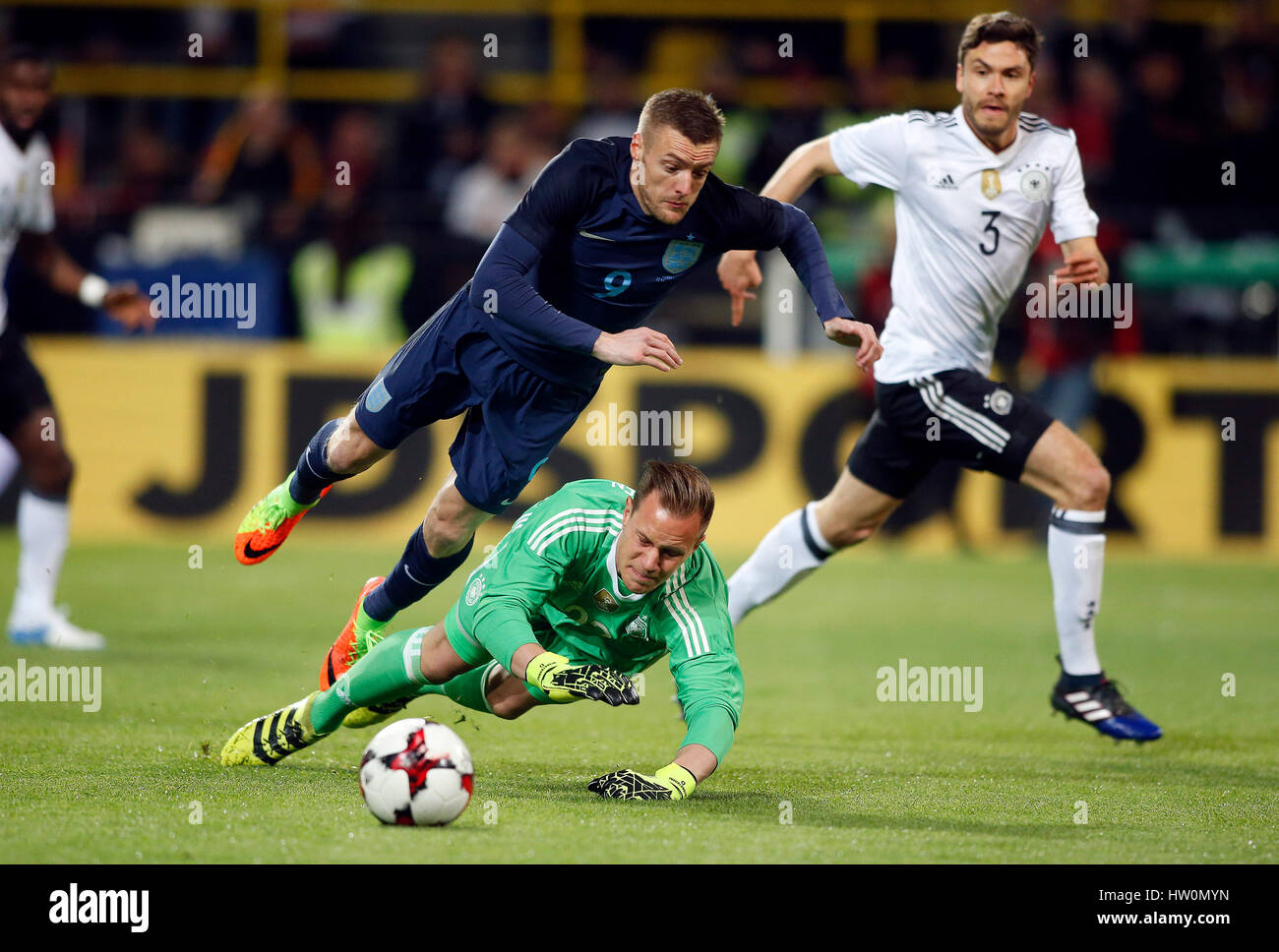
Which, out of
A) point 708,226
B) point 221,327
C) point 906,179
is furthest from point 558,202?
point 221,327

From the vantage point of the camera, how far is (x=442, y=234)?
14.5 metres

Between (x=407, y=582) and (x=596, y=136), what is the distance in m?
9.32

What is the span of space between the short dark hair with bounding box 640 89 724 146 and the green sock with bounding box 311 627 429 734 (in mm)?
1868

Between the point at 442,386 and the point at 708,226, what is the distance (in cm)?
123

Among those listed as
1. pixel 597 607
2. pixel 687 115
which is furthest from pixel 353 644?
pixel 687 115

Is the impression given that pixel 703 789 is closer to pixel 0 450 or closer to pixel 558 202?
pixel 558 202

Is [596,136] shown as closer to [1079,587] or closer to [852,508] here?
[852,508]

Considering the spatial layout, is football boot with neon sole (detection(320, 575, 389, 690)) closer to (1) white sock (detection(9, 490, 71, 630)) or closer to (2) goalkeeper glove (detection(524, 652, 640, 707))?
(2) goalkeeper glove (detection(524, 652, 640, 707))

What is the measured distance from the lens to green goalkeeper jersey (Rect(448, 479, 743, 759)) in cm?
553

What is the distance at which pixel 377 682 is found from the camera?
5.88 metres

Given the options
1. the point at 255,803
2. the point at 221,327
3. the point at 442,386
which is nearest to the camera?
the point at 255,803

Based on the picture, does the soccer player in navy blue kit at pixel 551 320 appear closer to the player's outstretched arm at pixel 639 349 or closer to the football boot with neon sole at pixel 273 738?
the player's outstretched arm at pixel 639 349

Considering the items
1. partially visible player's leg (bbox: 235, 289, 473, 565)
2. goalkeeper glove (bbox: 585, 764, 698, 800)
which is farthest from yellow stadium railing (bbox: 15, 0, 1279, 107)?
goalkeeper glove (bbox: 585, 764, 698, 800)

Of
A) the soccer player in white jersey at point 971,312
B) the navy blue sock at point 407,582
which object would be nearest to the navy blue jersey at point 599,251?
the soccer player in white jersey at point 971,312
